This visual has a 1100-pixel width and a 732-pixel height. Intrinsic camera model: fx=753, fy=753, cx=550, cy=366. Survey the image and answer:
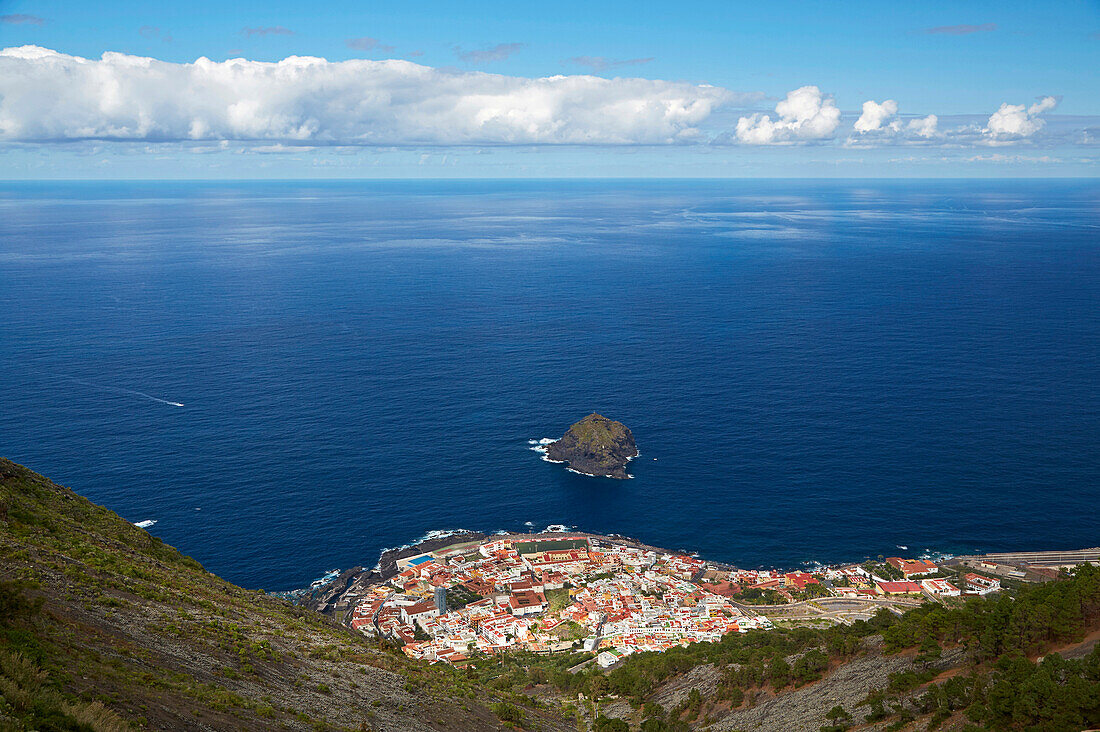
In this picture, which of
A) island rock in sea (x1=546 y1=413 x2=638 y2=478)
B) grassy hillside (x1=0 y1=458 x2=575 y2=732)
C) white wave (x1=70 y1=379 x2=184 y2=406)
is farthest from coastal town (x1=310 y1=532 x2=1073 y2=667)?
white wave (x1=70 y1=379 x2=184 y2=406)

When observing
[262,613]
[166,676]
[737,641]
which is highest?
[166,676]

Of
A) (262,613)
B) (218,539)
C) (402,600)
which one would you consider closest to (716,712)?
(262,613)

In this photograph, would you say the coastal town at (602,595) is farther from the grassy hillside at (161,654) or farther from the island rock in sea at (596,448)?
the grassy hillside at (161,654)

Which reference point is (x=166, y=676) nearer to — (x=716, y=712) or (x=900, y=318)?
(x=716, y=712)

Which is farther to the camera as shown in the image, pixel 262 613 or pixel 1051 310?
pixel 1051 310

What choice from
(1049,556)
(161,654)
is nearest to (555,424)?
(1049,556)

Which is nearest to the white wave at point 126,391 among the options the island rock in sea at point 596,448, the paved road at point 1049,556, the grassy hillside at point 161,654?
the island rock in sea at point 596,448

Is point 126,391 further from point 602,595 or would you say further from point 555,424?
point 602,595
